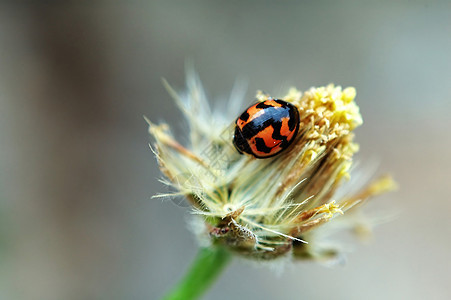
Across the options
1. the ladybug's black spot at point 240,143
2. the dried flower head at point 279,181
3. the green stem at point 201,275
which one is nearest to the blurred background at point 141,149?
the green stem at point 201,275

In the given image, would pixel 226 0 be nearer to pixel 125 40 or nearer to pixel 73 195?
pixel 125 40

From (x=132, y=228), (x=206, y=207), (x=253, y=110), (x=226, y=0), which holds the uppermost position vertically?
(x=226, y=0)

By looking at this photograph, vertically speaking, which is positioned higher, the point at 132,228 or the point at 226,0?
the point at 226,0

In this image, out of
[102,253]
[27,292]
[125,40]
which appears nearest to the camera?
[27,292]

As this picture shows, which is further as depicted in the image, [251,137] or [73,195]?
[73,195]


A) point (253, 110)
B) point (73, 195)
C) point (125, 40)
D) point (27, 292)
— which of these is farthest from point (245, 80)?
point (253, 110)

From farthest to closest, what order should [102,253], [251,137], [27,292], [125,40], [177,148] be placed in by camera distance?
1. [125,40]
2. [102,253]
3. [27,292]
4. [177,148]
5. [251,137]

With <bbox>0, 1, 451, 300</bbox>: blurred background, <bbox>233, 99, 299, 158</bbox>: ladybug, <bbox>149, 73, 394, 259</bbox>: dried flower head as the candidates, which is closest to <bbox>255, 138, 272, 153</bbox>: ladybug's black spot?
<bbox>233, 99, 299, 158</bbox>: ladybug

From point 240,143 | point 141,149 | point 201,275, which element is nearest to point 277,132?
point 240,143
